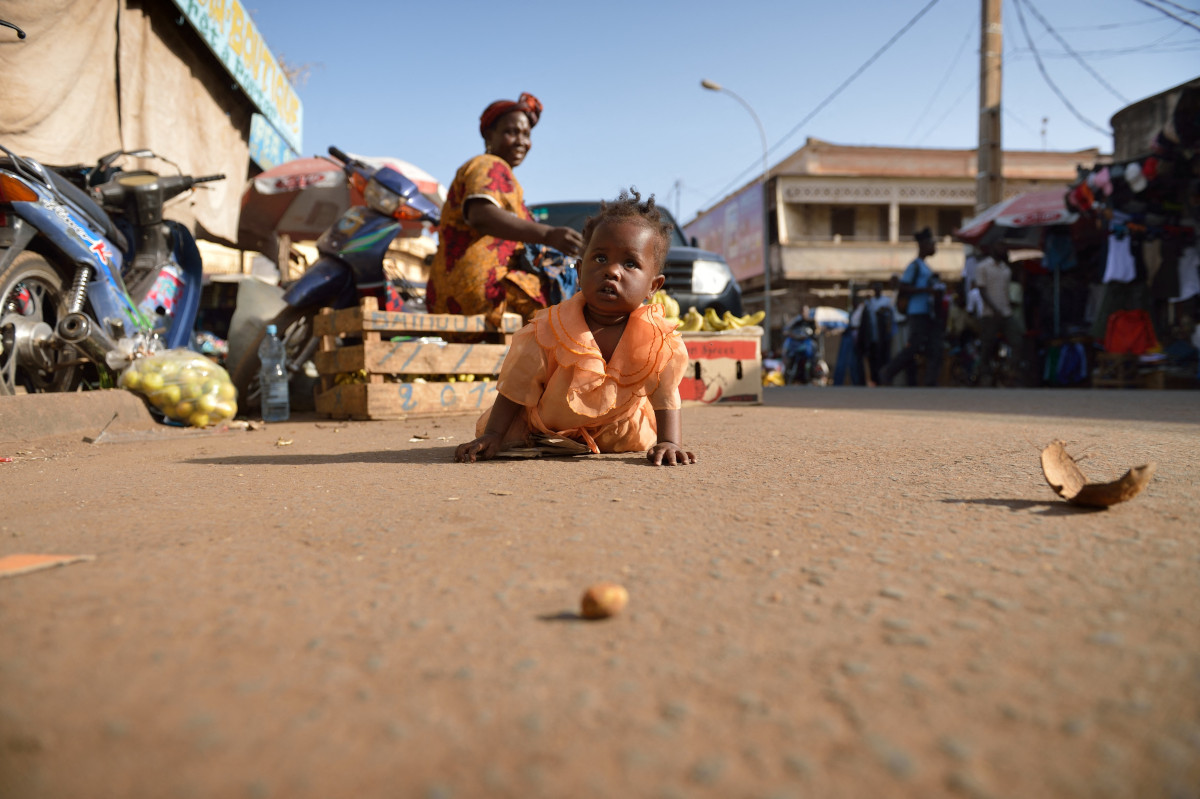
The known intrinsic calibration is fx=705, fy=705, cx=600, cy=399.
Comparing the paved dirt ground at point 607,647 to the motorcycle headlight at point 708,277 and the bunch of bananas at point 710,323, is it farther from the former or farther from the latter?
the motorcycle headlight at point 708,277

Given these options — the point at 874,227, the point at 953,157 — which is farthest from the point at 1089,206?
the point at 953,157

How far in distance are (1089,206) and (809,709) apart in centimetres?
1060

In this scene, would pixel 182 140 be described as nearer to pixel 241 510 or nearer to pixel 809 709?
pixel 241 510

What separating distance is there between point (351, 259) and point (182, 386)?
160 centimetres

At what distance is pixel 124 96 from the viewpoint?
607 cm

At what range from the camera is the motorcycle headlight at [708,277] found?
337 inches

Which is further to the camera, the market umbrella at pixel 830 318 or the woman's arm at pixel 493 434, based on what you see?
the market umbrella at pixel 830 318

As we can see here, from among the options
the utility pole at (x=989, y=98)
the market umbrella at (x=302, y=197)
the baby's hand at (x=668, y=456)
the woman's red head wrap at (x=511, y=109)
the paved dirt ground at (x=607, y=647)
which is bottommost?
the paved dirt ground at (x=607, y=647)

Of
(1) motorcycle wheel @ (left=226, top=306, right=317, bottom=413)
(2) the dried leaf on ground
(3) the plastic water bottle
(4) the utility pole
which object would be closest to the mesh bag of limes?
Answer: (3) the plastic water bottle

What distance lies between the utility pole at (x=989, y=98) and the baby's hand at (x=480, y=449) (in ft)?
39.1

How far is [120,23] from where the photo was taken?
19.7ft

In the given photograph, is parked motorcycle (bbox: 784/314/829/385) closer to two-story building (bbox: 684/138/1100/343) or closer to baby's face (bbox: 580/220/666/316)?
two-story building (bbox: 684/138/1100/343)

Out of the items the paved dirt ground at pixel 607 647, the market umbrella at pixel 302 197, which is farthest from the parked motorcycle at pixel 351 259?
the paved dirt ground at pixel 607 647

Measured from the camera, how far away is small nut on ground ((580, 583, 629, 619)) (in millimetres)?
948
